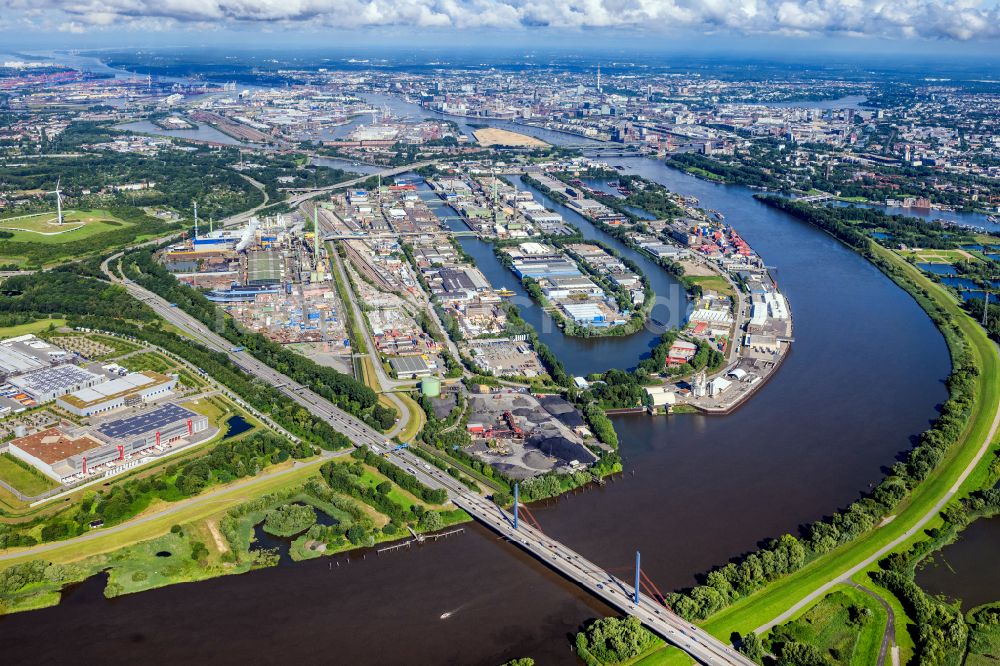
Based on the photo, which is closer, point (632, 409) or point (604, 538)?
point (604, 538)

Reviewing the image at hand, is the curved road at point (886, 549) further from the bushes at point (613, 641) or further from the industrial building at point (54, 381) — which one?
the industrial building at point (54, 381)

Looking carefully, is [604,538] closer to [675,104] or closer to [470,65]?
[675,104]

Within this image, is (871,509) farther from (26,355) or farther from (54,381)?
(26,355)

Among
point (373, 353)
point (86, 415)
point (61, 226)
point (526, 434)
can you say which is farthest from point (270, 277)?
point (526, 434)

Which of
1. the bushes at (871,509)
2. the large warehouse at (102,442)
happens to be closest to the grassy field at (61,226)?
the large warehouse at (102,442)

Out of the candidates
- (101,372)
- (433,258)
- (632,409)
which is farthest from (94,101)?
(632,409)

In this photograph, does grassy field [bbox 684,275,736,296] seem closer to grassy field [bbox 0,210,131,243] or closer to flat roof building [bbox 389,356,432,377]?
flat roof building [bbox 389,356,432,377]

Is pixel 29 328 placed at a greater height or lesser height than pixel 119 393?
greater
